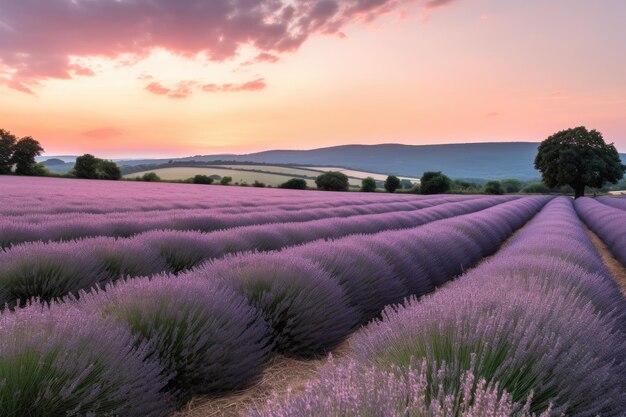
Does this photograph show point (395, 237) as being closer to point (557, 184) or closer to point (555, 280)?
point (555, 280)

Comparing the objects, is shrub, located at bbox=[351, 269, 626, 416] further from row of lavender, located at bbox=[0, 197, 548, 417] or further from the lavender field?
row of lavender, located at bbox=[0, 197, 548, 417]

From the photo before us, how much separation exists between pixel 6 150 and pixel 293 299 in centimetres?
5821

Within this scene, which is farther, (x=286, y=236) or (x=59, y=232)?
(x=286, y=236)

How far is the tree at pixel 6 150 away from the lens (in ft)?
154

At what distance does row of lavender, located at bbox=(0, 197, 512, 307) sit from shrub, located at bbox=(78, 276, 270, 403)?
31.7 inches

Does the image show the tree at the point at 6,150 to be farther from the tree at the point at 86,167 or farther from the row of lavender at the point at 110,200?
the row of lavender at the point at 110,200

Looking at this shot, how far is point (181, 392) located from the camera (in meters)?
2.45

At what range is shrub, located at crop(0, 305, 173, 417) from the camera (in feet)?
5.17

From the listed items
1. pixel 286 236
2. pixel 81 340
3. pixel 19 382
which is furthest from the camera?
pixel 286 236

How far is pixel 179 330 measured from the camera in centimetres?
243

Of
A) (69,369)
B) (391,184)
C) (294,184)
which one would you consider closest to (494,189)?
(391,184)

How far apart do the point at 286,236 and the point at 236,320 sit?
3.95 m

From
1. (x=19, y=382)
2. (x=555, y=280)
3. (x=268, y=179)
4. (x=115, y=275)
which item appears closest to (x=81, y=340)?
Result: (x=19, y=382)

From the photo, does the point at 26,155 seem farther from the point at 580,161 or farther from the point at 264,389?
the point at 580,161
